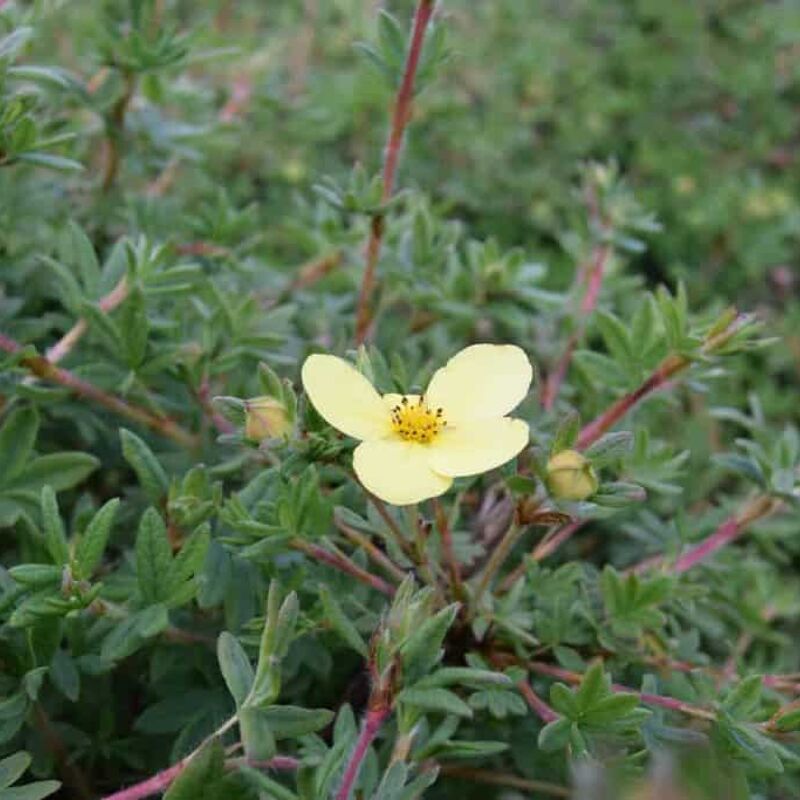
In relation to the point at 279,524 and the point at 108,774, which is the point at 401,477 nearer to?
the point at 279,524

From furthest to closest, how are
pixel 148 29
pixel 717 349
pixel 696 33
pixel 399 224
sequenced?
pixel 696 33, pixel 399 224, pixel 148 29, pixel 717 349

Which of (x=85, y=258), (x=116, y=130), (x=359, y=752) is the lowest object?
(x=359, y=752)

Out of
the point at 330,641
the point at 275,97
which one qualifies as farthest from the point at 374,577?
the point at 275,97

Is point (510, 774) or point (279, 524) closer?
point (279, 524)

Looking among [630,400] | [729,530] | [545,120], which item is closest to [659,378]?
[630,400]

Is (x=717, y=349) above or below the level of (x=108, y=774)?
above

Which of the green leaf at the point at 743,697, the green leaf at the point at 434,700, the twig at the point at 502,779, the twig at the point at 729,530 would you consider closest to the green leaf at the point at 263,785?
the green leaf at the point at 434,700

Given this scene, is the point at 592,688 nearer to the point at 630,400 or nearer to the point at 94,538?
the point at 630,400

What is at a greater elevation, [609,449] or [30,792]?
[609,449]
